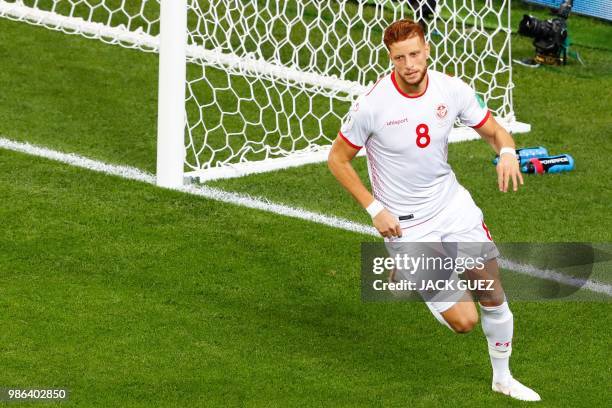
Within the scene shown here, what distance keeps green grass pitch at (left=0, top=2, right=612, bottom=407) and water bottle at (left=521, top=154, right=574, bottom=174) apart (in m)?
0.09

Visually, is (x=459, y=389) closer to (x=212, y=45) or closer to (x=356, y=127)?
(x=356, y=127)

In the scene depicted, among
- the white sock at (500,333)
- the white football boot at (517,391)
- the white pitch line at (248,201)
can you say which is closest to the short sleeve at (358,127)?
the white sock at (500,333)

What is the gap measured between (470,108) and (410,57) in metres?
0.51

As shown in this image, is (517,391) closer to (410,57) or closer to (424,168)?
(424,168)

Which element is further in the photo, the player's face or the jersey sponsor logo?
the jersey sponsor logo

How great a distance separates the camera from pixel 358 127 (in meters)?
6.71

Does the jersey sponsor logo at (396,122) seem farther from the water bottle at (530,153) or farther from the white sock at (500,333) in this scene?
the water bottle at (530,153)

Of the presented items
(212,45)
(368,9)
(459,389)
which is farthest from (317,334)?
(368,9)

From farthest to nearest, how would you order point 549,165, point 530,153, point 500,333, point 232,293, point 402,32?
point 530,153, point 549,165, point 232,293, point 500,333, point 402,32

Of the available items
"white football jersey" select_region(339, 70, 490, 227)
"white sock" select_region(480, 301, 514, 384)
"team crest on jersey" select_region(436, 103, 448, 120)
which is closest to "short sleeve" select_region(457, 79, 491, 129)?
"white football jersey" select_region(339, 70, 490, 227)

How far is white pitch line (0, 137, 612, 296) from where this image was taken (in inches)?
335

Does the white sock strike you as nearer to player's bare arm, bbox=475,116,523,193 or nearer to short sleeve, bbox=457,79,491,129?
player's bare arm, bbox=475,116,523,193

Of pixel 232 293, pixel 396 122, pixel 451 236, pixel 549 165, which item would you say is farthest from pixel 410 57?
pixel 549 165

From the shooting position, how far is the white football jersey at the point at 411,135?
670 cm
